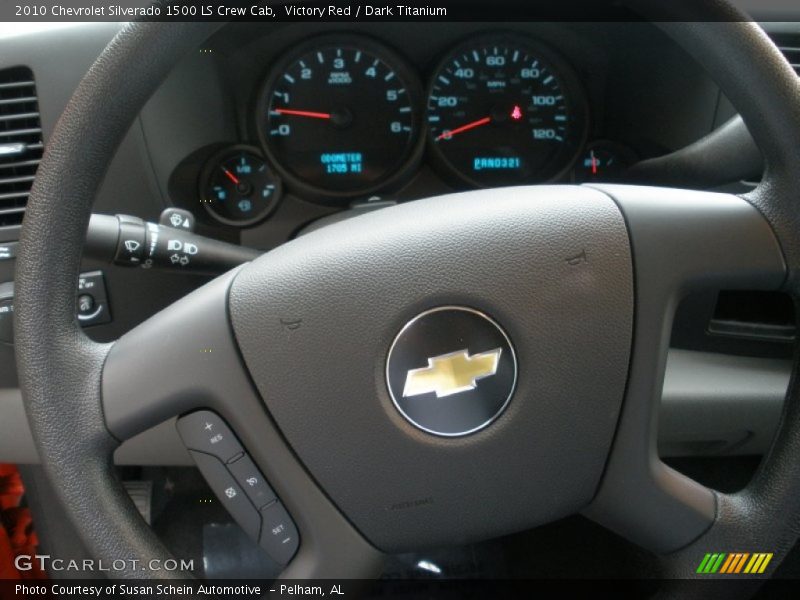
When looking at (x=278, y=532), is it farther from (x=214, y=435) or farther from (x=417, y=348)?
(x=417, y=348)

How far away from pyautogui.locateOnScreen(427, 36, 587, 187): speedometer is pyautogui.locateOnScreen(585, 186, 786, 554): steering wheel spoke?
0.65 metres

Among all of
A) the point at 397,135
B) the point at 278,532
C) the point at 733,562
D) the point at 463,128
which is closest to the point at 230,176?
the point at 397,135

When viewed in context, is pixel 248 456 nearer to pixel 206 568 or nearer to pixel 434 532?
pixel 434 532

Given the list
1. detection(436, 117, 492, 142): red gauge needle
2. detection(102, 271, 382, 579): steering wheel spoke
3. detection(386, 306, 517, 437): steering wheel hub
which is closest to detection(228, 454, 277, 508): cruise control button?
detection(102, 271, 382, 579): steering wheel spoke

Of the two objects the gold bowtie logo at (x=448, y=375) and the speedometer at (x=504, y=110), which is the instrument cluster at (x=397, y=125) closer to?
the speedometer at (x=504, y=110)

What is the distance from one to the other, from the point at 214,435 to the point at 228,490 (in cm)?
5

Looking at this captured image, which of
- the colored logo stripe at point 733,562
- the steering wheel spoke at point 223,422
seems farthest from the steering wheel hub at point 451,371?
the colored logo stripe at point 733,562

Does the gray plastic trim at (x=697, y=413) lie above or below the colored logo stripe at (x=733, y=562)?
below

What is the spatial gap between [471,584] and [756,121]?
0.89 meters

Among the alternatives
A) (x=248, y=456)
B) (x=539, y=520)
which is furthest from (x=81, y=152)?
(x=539, y=520)

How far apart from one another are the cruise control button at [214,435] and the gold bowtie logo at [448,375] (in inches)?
6.5

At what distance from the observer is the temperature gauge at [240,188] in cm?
147

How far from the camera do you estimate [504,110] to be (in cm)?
154
